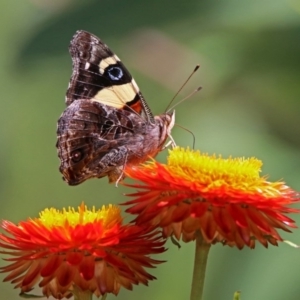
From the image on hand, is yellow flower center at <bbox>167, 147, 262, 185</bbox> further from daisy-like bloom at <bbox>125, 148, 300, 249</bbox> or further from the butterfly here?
the butterfly

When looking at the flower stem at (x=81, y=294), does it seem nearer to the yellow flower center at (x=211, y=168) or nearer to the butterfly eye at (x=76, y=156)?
the yellow flower center at (x=211, y=168)

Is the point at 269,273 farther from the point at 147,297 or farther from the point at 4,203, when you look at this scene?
the point at 4,203

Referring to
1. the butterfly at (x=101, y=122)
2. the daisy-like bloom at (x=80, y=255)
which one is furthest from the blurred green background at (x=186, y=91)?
the daisy-like bloom at (x=80, y=255)

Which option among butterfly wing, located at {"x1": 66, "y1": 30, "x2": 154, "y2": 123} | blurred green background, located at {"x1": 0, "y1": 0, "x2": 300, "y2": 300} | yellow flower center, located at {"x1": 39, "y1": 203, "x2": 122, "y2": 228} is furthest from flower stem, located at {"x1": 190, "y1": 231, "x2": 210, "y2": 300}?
blurred green background, located at {"x1": 0, "y1": 0, "x2": 300, "y2": 300}

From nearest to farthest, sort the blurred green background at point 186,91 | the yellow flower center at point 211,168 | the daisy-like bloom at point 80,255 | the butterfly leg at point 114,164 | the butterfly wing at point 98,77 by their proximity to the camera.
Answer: the daisy-like bloom at point 80,255 → the yellow flower center at point 211,168 → the butterfly leg at point 114,164 → the butterfly wing at point 98,77 → the blurred green background at point 186,91

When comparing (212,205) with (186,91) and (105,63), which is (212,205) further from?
(186,91)

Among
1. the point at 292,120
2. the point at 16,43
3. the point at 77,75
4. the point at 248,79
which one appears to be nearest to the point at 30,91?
the point at 16,43

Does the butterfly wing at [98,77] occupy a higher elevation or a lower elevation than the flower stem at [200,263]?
higher

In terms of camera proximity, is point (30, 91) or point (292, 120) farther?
point (30, 91)
